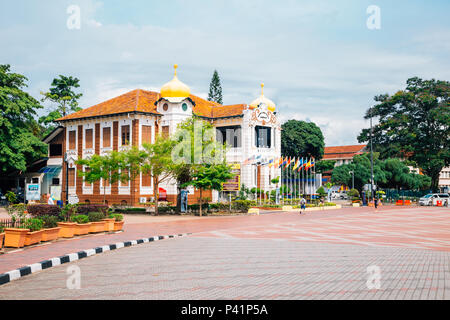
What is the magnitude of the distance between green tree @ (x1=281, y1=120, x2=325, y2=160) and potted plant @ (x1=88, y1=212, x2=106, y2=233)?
4545 centimetres

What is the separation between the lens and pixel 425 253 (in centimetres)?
1301

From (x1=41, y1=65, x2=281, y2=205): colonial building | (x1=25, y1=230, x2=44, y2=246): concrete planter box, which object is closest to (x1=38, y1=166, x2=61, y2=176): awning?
(x1=41, y1=65, x2=281, y2=205): colonial building

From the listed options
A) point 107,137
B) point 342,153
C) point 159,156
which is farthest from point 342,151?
point 159,156

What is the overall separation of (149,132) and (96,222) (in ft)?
89.9

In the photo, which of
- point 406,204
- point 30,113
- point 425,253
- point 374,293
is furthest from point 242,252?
point 406,204

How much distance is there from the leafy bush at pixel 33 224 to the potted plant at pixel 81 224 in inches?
91.1

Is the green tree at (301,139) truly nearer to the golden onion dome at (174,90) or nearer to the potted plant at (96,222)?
the golden onion dome at (174,90)

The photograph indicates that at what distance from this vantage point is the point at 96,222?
1850cm

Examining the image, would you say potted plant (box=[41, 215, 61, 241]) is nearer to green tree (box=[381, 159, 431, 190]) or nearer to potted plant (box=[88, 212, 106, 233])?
potted plant (box=[88, 212, 106, 233])

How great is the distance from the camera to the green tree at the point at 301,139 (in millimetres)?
62562

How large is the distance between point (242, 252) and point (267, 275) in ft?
12.7

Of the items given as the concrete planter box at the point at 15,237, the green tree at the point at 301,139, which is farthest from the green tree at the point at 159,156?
the green tree at the point at 301,139

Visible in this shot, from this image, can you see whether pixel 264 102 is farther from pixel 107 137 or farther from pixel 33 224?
pixel 33 224

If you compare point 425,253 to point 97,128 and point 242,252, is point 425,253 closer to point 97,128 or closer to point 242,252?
point 242,252
